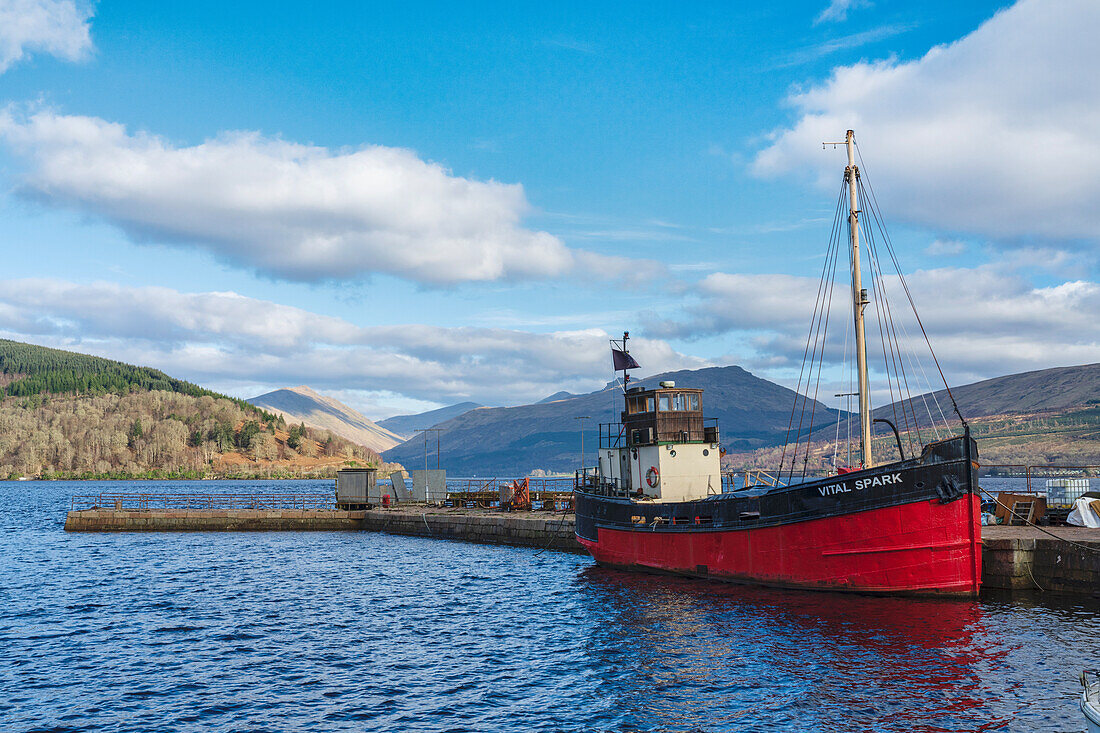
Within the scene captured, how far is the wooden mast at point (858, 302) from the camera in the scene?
101ft

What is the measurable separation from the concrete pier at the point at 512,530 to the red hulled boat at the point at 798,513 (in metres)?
3.63

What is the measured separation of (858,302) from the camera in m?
33.1

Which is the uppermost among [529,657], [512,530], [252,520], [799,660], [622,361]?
[622,361]

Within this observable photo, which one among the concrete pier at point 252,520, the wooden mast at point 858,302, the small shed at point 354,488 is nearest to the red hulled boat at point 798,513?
the wooden mast at point 858,302

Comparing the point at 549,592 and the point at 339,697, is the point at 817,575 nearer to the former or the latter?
the point at 549,592

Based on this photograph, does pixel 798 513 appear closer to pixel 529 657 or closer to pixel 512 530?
pixel 529 657

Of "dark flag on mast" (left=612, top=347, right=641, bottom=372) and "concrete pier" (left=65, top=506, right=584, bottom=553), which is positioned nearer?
"dark flag on mast" (left=612, top=347, right=641, bottom=372)

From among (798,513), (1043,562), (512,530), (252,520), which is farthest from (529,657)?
(252,520)

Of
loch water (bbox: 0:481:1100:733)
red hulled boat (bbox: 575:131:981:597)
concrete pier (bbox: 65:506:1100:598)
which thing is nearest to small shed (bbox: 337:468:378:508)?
concrete pier (bbox: 65:506:1100:598)

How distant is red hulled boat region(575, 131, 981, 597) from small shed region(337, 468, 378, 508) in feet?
116

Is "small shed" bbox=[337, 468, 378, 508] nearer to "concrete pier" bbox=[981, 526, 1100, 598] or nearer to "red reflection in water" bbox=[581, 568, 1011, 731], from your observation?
"red reflection in water" bbox=[581, 568, 1011, 731]

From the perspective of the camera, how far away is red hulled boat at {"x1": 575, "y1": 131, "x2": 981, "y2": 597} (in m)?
26.9

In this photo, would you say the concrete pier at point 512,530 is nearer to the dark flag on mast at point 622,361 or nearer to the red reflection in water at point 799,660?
the red reflection in water at point 799,660

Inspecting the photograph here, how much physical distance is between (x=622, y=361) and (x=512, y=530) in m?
18.1
